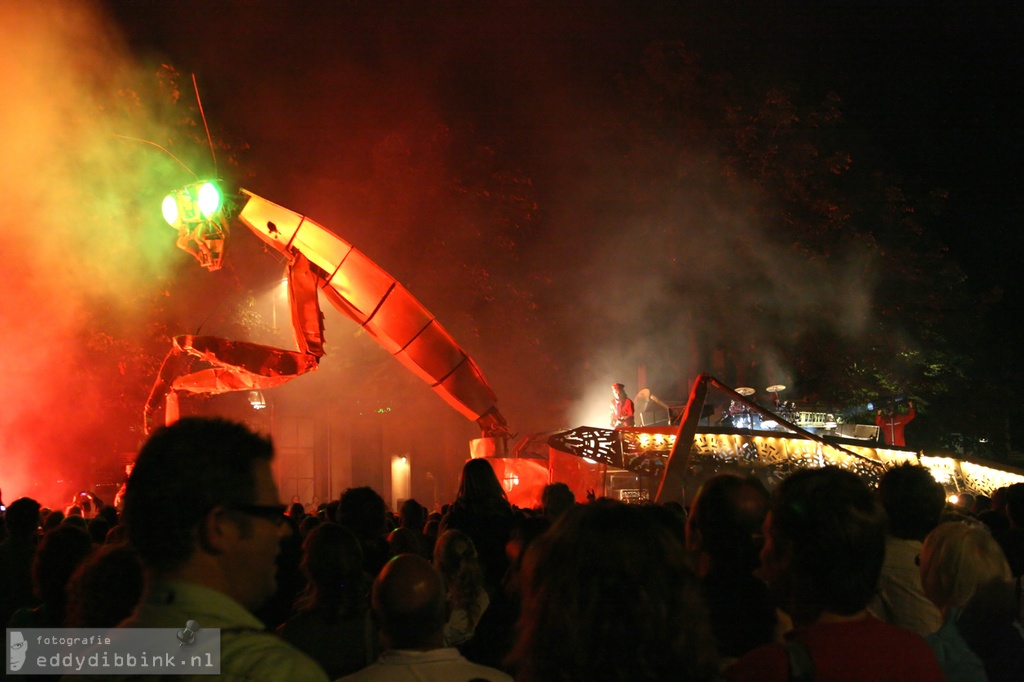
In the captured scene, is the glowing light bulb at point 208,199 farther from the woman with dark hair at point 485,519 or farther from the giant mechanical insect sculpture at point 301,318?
the woman with dark hair at point 485,519

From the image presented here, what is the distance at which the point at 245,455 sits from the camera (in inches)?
79.6

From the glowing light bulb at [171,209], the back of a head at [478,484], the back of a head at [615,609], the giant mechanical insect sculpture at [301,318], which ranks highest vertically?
the glowing light bulb at [171,209]

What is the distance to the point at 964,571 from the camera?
3.33m

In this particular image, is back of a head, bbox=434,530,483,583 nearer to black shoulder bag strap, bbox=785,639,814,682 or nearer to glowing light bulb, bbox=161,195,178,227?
black shoulder bag strap, bbox=785,639,814,682

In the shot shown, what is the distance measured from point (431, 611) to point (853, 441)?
1461 centimetres

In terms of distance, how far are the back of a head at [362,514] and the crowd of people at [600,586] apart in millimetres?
1426

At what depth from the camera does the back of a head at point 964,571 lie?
3334 millimetres

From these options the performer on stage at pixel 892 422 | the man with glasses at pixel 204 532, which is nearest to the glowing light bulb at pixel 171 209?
the man with glasses at pixel 204 532

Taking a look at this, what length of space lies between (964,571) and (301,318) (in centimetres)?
800

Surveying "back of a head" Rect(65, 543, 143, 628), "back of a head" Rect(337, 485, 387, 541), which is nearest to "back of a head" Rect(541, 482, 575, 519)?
"back of a head" Rect(337, 485, 387, 541)

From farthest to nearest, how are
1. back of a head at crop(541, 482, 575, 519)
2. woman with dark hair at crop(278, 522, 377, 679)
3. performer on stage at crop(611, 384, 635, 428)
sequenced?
1. performer on stage at crop(611, 384, 635, 428)
2. back of a head at crop(541, 482, 575, 519)
3. woman with dark hair at crop(278, 522, 377, 679)

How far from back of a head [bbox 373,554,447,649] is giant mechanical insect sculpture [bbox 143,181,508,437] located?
6.41 metres

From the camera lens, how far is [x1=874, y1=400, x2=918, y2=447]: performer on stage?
21156 millimetres

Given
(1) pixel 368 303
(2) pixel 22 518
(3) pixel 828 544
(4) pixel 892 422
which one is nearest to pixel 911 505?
(3) pixel 828 544
